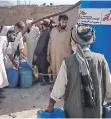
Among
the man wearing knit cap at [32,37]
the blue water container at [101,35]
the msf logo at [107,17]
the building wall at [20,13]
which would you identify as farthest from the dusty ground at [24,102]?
the building wall at [20,13]

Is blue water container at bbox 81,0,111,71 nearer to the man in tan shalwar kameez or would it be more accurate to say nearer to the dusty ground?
the man in tan shalwar kameez

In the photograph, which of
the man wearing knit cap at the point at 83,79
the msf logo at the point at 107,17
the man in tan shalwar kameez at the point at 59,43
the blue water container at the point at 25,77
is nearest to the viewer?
the man wearing knit cap at the point at 83,79

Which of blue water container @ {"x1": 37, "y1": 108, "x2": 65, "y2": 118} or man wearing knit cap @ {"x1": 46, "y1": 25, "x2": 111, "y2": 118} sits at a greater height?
man wearing knit cap @ {"x1": 46, "y1": 25, "x2": 111, "y2": 118}

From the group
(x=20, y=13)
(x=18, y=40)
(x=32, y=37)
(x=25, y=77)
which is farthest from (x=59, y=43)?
(x=20, y=13)

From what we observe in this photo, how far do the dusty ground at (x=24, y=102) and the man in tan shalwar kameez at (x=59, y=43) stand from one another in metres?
0.69

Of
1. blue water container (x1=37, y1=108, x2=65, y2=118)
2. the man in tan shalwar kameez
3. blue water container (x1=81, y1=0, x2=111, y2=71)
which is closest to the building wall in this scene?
the man in tan shalwar kameez

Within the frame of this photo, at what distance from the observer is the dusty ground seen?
17.8 ft

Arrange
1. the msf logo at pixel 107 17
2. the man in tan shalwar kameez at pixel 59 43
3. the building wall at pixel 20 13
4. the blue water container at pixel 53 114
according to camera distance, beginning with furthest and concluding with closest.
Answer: the building wall at pixel 20 13 → the man in tan shalwar kameez at pixel 59 43 → the msf logo at pixel 107 17 → the blue water container at pixel 53 114

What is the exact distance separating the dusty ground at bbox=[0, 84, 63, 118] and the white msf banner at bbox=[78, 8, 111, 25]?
175 centimetres

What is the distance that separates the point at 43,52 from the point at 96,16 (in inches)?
76.8

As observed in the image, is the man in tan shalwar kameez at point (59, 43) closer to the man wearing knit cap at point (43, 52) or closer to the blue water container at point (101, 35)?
the man wearing knit cap at point (43, 52)

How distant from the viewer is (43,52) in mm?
6902

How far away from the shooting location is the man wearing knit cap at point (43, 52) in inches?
265

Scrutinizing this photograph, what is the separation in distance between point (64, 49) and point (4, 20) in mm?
12824
